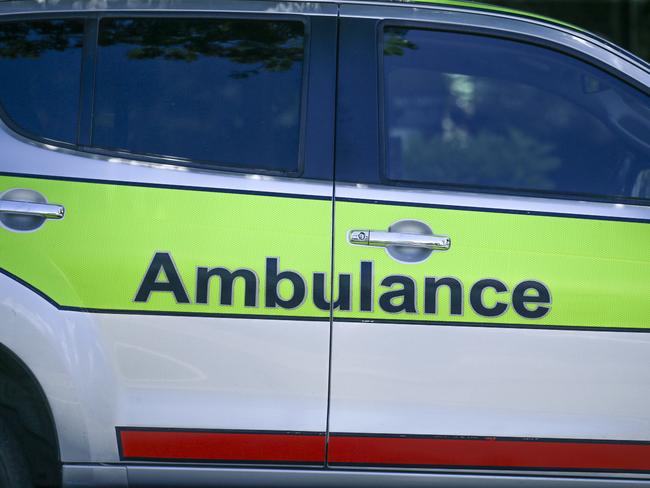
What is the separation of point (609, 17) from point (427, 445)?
870 cm

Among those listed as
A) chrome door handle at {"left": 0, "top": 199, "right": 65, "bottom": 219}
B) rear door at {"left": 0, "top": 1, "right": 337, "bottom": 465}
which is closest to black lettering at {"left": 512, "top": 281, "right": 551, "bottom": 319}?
rear door at {"left": 0, "top": 1, "right": 337, "bottom": 465}

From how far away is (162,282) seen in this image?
8.09ft

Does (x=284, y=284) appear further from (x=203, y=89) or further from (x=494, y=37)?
(x=494, y=37)

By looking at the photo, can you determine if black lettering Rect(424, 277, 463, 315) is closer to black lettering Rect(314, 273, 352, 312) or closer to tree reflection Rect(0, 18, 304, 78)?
black lettering Rect(314, 273, 352, 312)

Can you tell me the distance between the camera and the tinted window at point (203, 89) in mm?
Answer: 2592

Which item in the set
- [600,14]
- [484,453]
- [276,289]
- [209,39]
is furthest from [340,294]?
[600,14]

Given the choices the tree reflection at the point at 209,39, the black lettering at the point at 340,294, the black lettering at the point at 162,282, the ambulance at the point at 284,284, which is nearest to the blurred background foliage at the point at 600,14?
the tree reflection at the point at 209,39

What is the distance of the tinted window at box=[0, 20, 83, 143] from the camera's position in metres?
2.59

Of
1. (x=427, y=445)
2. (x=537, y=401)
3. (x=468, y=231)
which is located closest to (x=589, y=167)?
(x=468, y=231)

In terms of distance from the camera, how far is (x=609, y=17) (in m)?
10.0

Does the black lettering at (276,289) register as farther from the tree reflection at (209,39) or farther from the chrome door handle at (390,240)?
the tree reflection at (209,39)

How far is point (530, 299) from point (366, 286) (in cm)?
47

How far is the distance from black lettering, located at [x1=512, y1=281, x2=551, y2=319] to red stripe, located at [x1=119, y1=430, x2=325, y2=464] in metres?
0.68

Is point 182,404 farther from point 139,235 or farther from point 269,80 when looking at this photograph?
point 269,80
